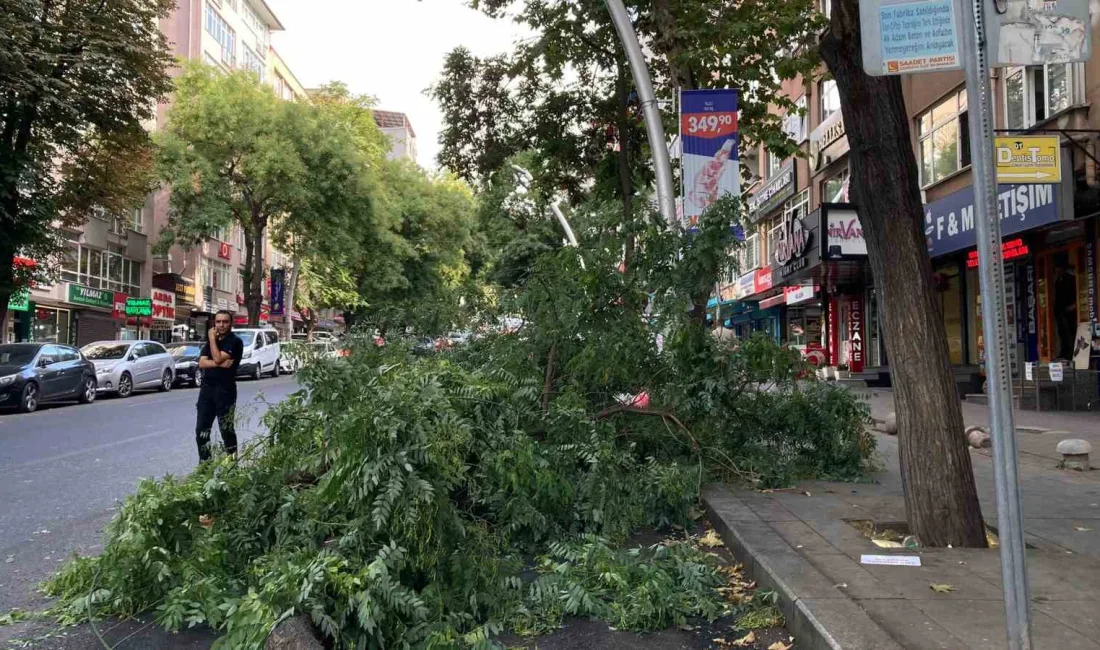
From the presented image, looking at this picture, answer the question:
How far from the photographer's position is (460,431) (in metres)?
4.86

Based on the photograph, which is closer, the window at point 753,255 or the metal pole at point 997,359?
the metal pole at point 997,359

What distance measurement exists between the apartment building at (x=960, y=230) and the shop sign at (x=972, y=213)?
0.03m

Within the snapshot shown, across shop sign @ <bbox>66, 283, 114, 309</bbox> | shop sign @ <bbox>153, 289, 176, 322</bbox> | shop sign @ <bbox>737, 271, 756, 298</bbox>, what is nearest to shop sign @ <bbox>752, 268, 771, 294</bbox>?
shop sign @ <bbox>737, 271, 756, 298</bbox>

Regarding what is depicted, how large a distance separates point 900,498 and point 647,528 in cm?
213

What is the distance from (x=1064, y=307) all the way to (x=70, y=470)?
636 inches

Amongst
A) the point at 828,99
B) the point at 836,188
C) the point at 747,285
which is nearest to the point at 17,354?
the point at 836,188

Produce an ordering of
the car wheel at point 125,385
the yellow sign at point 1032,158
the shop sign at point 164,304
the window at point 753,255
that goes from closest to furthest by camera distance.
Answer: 1. the yellow sign at point 1032,158
2. the car wheel at point 125,385
3. the window at point 753,255
4. the shop sign at point 164,304

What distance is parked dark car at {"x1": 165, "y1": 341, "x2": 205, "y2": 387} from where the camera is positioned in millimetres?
27078

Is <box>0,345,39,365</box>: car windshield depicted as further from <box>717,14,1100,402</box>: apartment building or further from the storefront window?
the storefront window

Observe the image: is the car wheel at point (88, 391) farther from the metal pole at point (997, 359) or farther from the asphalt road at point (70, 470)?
the metal pole at point (997, 359)

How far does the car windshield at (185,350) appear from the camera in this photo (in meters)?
28.1

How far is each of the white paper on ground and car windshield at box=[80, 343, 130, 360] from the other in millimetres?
22521

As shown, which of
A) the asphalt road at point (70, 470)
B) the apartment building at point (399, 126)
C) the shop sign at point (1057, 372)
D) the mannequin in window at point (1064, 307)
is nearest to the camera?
the asphalt road at point (70, 470)

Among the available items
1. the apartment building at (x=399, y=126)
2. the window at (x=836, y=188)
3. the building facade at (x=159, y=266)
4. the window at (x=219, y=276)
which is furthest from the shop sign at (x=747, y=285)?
the apartment building at (x=399, y=126)
